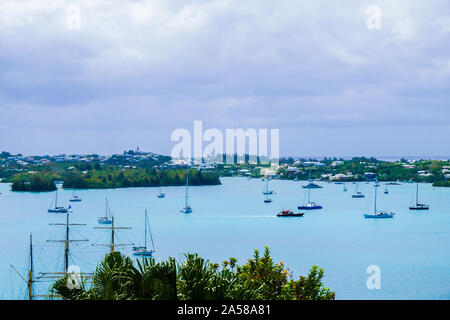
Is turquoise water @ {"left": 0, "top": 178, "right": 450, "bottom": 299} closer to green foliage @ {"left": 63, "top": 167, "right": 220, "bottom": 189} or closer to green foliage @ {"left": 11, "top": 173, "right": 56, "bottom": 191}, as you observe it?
green foliage @ {"left": 11, "top": 173, "right": 56, "bottom": 191}

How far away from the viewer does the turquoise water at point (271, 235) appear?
15.9 metres

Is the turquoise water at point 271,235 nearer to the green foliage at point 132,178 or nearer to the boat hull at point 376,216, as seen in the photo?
the boat hull at point 376,216

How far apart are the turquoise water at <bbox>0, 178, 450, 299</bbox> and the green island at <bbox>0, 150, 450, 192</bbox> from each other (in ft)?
20.0

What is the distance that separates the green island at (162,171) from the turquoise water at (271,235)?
6093mm

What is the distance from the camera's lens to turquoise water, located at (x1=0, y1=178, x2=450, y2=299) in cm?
1595

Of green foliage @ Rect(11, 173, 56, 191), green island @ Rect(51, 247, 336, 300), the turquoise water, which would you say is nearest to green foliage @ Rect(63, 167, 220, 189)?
green foliage @ Rect(11, 173, 56, 191)

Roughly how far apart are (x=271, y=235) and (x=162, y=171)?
29.8 meters

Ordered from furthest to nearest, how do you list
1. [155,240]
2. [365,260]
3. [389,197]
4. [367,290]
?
[389,197], [155,240], [365,260], [367,290]

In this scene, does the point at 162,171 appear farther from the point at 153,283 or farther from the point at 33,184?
the point at 153,283

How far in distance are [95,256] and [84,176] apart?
2991 centimetres

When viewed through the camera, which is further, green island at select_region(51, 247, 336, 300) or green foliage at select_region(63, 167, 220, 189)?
green foliage at select_region(63, 167, 220, 189)
